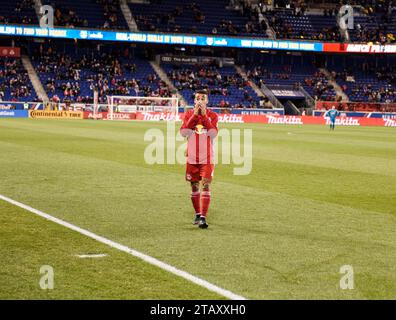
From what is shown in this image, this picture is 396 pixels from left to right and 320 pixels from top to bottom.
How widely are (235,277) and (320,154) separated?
19063mm

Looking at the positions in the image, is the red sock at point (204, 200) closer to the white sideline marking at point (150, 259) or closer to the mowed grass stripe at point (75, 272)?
the white sideline marking at point (150, 259)

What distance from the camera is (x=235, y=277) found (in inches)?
275

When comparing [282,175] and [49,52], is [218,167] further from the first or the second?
[49,52]

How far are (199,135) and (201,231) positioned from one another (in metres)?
1.38

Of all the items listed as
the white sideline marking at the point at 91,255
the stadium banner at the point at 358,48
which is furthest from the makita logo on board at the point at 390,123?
the white sideline marking at the point at 91,255

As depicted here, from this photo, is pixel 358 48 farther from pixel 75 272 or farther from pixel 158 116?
pixel 75 272

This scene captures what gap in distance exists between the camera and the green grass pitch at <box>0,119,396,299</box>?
21.9 ft

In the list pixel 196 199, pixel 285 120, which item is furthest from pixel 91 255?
pixel 285 120

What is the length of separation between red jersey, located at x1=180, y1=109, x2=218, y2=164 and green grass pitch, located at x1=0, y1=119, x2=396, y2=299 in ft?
3.35

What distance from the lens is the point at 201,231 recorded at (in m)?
9.66

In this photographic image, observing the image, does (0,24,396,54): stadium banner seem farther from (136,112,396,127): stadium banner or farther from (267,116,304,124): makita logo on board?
(267,116,304,124): makita logo on board

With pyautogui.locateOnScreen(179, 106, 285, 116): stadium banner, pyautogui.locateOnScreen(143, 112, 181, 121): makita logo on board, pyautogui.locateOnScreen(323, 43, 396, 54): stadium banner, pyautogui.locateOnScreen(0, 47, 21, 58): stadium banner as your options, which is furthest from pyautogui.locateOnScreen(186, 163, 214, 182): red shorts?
pyautogui.locateOnScreen(323, 43, 396, 54): stadium banner

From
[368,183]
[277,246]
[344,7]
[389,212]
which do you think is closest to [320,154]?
[368,183]
